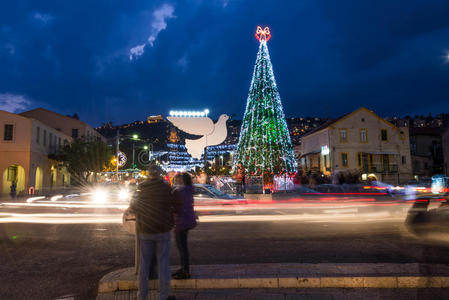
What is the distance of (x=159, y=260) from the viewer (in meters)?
4.48

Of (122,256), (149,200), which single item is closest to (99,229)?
(122,256)

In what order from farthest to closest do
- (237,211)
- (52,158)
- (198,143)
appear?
(52,158), (198,143), (237,211)

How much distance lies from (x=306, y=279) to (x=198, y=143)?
1610 cm

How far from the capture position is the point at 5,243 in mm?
8680

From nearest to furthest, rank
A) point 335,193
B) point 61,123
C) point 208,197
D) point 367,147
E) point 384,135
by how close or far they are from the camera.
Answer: point 208,197
point 335,193
point 367,147
point 384,135
point 61,123

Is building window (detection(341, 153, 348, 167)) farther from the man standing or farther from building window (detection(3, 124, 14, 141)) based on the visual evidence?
the man standing

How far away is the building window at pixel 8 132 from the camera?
109 feet

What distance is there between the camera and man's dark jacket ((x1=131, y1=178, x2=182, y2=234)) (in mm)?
4441

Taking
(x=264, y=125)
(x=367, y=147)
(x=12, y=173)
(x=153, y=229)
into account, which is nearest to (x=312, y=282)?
(x=153, y=229)

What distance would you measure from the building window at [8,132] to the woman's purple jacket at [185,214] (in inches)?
1349

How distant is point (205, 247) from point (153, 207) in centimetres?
411

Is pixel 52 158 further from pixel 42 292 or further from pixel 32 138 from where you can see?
pixel 42 292

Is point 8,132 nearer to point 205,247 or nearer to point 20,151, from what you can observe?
point 20,151

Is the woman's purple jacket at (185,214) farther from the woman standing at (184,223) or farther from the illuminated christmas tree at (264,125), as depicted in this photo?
the illuminated christmas tree at (264,125)
